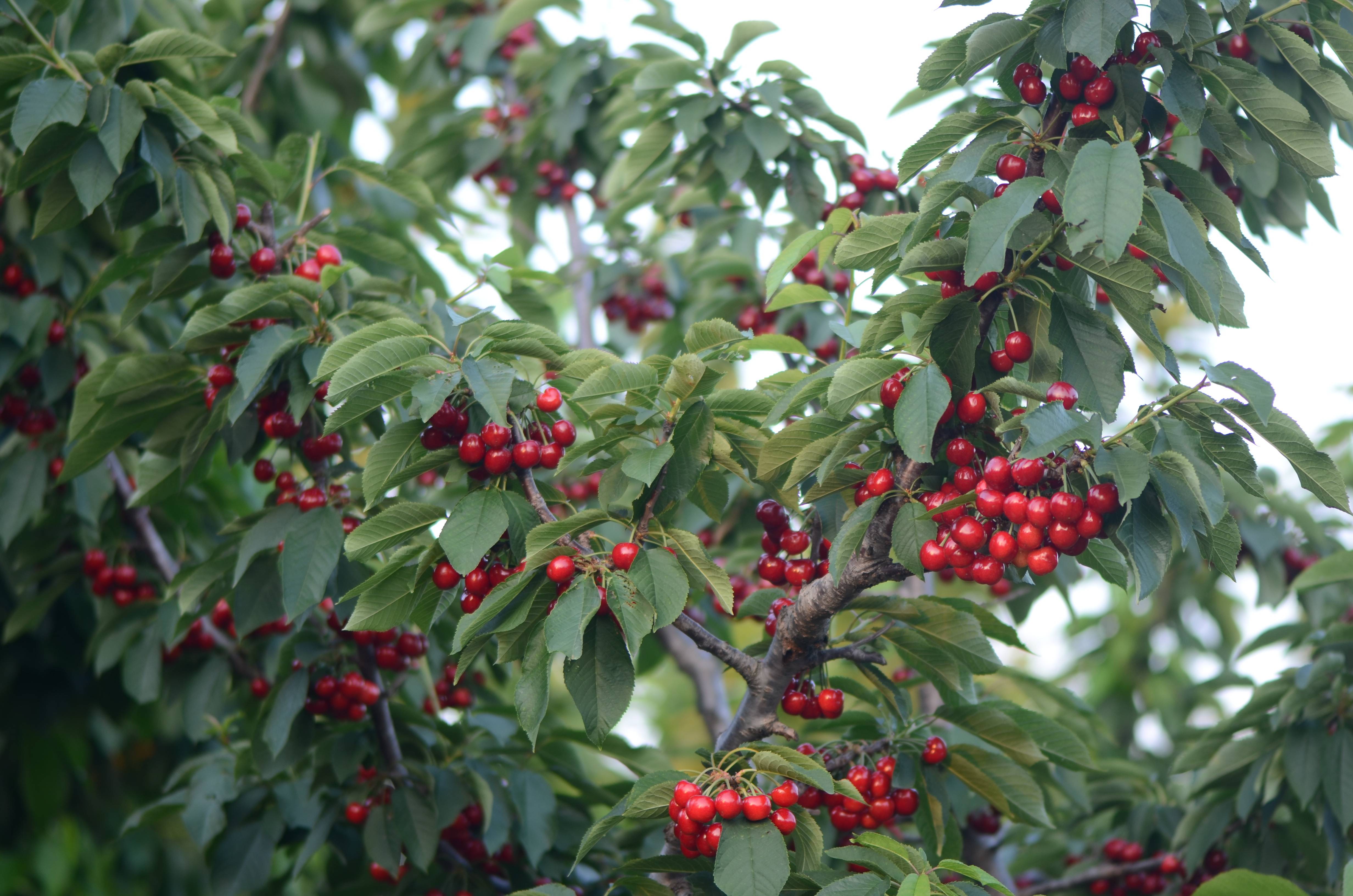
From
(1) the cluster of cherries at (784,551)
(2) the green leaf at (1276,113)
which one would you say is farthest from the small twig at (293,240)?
(2) the green leaf at (1276,113)

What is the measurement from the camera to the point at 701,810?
1940mm

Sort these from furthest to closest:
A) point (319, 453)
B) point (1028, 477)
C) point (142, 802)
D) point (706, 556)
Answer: point (142, 802) → point (319, 453) → point (706, 556) → point (1028, 477)

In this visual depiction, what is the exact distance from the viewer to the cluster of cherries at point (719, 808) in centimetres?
193

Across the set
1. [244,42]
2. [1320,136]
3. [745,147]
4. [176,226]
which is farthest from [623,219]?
[1320,136]

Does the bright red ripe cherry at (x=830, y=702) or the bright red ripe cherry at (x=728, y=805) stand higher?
the bright red ripe cherry at (x=728, y=805)

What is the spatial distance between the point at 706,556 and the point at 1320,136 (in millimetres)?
1314

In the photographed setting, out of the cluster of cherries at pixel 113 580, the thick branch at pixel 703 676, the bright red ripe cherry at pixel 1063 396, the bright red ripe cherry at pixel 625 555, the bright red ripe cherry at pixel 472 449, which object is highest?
the bright red ripe cherry at pixel 1063 396

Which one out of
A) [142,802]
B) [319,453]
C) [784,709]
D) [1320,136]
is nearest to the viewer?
[1320,136]

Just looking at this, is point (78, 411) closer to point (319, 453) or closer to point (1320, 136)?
point (319, 453)

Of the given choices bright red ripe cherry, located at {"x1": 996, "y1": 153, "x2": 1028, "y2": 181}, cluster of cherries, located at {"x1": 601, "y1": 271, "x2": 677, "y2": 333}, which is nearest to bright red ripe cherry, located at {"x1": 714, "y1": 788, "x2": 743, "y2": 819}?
bright red ripe cherry, located at {"x1": 996, "y1": 153, "x2": 1028, "y2": 181}

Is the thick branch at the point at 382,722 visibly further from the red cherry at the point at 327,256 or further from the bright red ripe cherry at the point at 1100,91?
the bright red ripe cherry at the point at 1100,91

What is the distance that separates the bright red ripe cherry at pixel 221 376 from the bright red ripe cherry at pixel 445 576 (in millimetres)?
869

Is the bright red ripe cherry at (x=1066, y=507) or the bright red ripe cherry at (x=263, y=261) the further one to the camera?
the bright red ripe cherry at (x=263, y=261)

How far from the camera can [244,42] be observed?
5059mm
